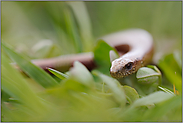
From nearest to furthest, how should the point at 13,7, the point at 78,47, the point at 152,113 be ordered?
the point at 152,113 < the point at 78,47 < the point at 13,7

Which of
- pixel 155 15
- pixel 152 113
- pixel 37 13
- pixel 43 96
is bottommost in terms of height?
pixel 152 113

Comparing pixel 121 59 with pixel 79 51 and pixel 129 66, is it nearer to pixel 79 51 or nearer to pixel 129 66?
pixel 129 66

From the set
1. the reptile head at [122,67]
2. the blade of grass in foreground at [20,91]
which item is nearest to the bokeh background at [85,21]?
the reptile head at [122,67]

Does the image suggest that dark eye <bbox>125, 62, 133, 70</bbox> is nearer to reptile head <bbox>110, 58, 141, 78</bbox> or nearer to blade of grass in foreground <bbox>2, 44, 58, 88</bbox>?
reptile head <bbox>110, 58, 141, 78</bbox>

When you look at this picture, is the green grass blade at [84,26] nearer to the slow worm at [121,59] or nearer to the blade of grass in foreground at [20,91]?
the slow worm at [121,59]

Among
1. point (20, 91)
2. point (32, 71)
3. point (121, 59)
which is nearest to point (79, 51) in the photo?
point (121, 59)

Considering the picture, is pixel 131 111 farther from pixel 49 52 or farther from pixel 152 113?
pixel 49 52

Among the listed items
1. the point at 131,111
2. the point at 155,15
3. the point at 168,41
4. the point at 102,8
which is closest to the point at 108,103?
the point at 131,111
